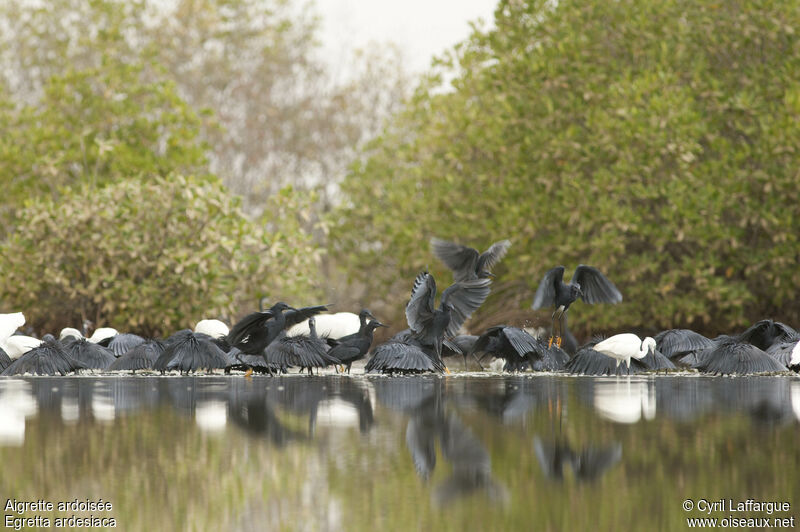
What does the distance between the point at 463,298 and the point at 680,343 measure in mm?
2824

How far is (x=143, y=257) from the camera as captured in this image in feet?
60.5

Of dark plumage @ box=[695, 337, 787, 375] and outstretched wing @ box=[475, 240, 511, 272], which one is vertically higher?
outstretched wing @ box=[475, 240, 511, 272]

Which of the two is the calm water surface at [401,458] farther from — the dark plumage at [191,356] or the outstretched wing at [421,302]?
the dark plumage at [191,356]

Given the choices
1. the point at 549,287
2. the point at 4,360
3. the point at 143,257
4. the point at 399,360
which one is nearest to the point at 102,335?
the point at 4,360

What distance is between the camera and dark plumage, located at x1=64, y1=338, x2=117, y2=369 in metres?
12.4

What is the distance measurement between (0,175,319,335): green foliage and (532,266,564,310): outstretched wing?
7.25m

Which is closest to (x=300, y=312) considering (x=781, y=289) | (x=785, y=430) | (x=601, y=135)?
(x=785, y=430)

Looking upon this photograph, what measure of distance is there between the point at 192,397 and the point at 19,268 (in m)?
11.8

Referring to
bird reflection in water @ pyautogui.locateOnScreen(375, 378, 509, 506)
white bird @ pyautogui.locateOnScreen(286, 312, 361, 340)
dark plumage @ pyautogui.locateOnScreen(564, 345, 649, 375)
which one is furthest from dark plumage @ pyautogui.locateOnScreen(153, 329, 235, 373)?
dark plumage @ pyautogui.locateOnScreen(564, 345, 649, 375)

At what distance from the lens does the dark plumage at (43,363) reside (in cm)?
1158

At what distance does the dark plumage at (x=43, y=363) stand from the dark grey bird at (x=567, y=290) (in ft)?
16.8

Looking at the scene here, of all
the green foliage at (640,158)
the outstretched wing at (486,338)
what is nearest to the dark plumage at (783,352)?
the outstretched wing at (486,338)

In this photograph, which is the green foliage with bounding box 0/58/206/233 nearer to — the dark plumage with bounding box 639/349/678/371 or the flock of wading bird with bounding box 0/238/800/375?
the flock of wading bird with bounding box 0/238/800/375

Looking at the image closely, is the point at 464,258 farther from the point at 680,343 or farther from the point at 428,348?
the point at 680,343
